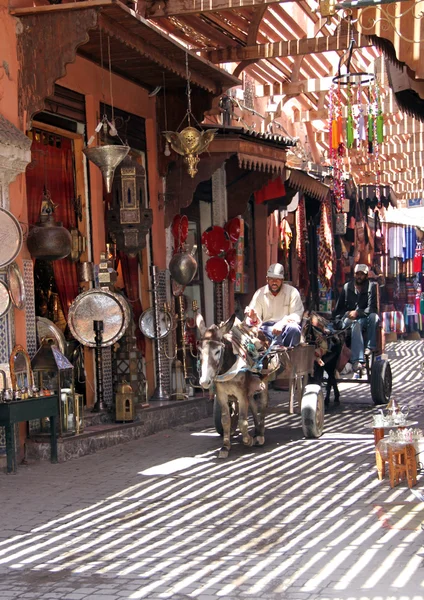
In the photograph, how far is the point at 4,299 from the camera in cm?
935

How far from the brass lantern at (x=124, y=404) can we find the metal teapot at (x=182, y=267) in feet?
8.88

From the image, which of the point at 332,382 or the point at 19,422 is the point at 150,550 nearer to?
the point at 19,422

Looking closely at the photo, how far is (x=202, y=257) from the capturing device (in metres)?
16.0

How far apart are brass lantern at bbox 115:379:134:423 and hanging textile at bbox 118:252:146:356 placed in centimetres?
178

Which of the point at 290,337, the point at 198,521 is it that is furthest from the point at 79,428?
the point at 198,521

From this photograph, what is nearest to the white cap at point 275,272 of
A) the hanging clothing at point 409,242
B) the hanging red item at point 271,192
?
the hanging red item at point 271,192

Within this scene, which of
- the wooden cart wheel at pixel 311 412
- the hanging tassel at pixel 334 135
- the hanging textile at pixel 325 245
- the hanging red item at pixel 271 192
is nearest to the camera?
the wooden cart wheel at pixel 311 412

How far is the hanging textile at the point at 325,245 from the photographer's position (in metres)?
20.3

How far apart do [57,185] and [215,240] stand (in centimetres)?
421

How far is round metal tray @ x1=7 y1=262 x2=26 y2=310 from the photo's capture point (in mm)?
9508

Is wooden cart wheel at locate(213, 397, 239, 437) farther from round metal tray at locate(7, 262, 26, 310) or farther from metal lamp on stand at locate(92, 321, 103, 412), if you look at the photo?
round metal tray at locate(7, 262, 26, 310)

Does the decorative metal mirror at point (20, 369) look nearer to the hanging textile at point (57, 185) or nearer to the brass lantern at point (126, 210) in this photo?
the hanging textile at point (57, 185)

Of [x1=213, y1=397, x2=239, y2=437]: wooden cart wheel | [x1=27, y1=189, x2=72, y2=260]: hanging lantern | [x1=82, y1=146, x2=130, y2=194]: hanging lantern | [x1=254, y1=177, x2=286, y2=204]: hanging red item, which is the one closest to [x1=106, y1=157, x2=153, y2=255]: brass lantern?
[x1=82, y1=146, x2=130, y2=194]: hanging lantern

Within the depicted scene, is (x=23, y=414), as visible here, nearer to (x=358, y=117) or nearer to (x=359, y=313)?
(x=359, y=313)
